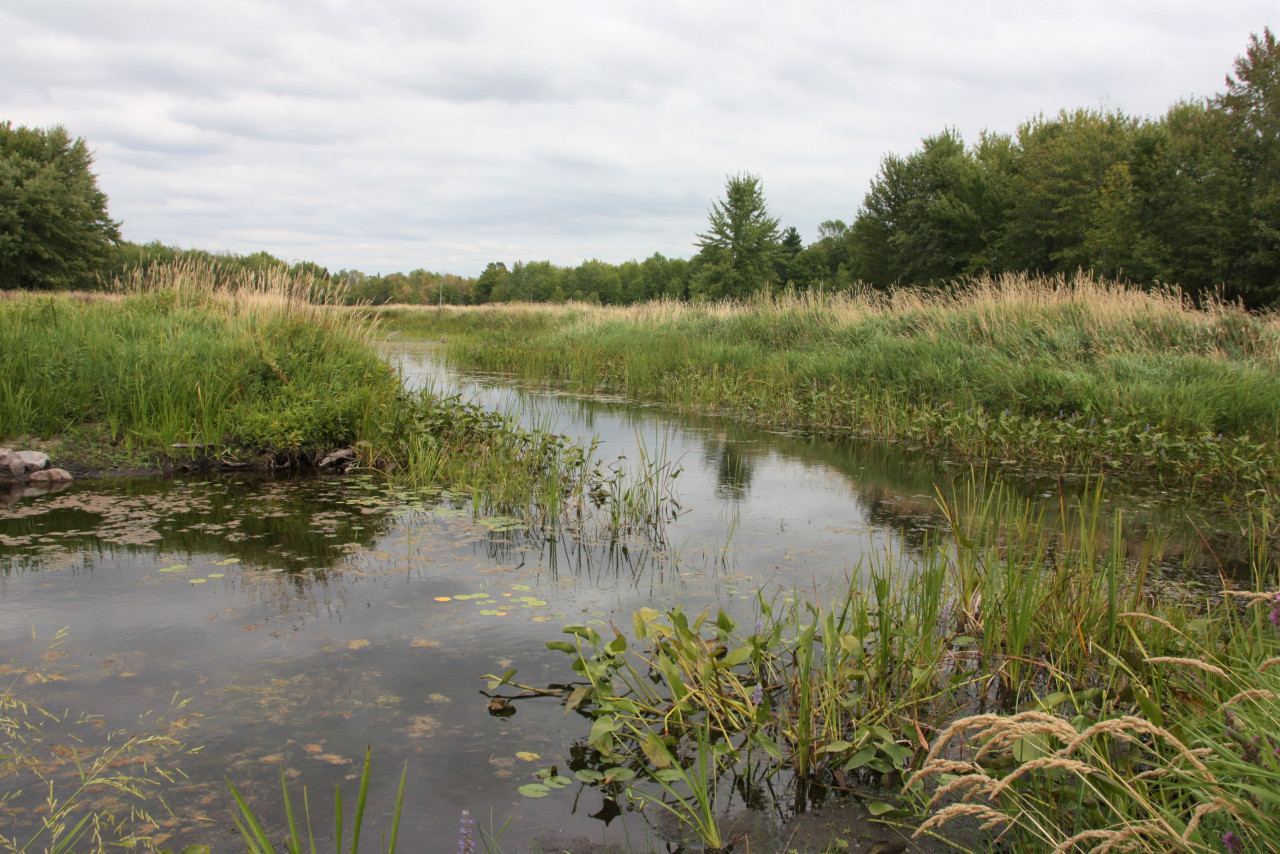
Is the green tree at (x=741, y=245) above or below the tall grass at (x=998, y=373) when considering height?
above

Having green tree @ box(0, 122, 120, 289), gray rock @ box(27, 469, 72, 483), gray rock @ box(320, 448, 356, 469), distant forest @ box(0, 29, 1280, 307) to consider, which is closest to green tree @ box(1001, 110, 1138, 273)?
distant forest @ box(0, 29, 1280, 307)

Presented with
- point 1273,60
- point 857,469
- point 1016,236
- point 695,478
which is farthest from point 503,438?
point 1016,236

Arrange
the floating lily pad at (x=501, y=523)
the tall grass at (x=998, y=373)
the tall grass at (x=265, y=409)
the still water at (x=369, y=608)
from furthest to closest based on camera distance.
Answer: the tall grass at (x=998, y=373), the tall grass at (x=265, y=409), the floating lily pad at (x=501, y=523), the still water at (x=369, y=608)

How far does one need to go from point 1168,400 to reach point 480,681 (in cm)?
800

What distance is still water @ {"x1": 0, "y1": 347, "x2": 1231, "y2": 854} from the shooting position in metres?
2.39

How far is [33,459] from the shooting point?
6.09 meters

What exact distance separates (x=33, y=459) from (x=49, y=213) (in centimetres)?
3297

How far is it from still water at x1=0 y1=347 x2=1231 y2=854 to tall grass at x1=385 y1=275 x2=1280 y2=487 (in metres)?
1.07

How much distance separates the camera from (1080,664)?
9.07 feet

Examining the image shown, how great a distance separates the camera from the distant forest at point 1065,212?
2248cm

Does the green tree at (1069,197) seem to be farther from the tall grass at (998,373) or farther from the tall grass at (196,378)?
the tall grass at (196,378)

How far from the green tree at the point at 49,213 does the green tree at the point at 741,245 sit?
26.2 m

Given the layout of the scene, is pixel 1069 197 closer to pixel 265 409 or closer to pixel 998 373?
pixel 998 373

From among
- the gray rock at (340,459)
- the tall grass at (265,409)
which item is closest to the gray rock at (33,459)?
the tall grass at (265,409)
